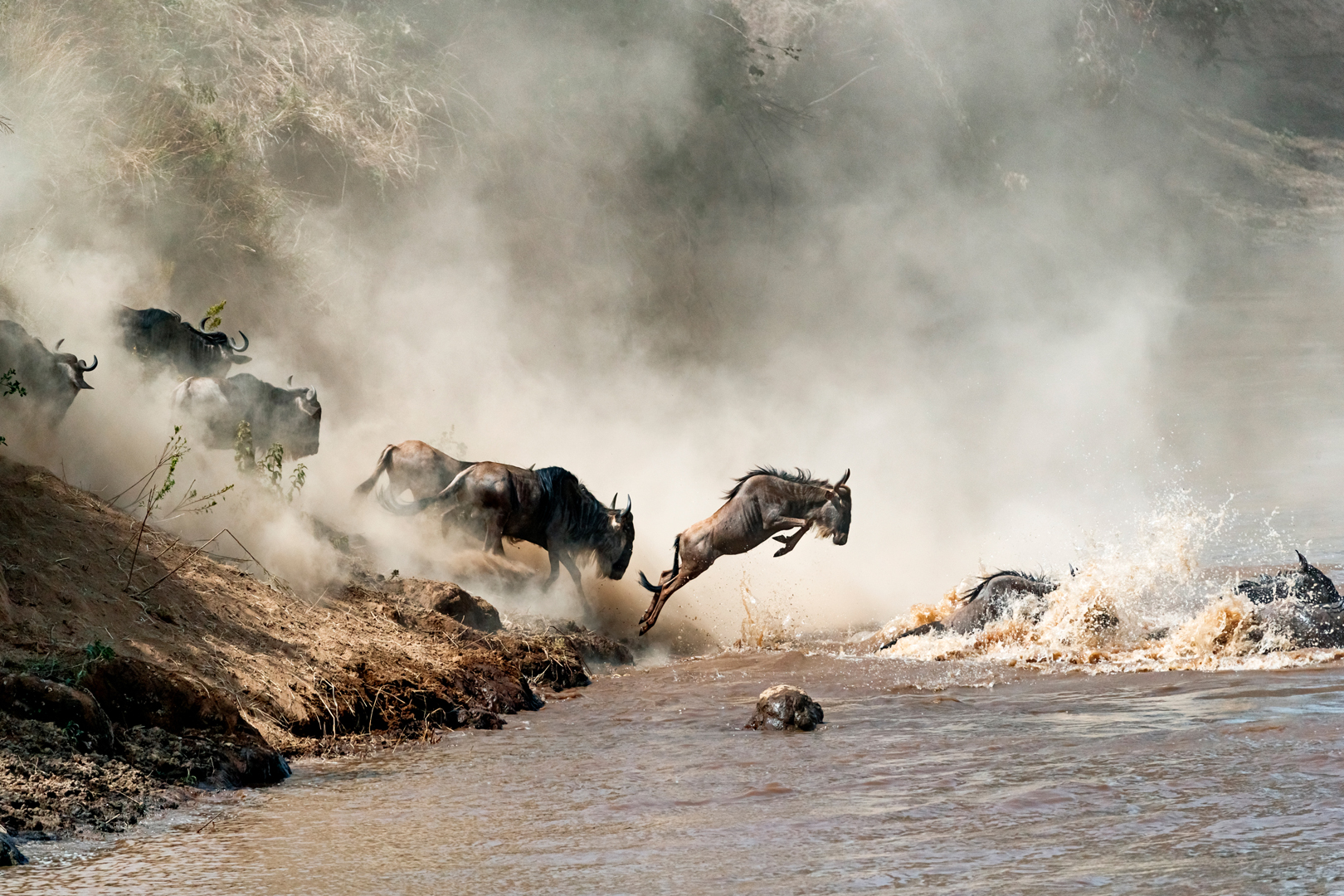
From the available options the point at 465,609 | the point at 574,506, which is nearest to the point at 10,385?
the point at 465,609

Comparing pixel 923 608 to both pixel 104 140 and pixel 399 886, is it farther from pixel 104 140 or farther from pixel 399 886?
pixel 104 140

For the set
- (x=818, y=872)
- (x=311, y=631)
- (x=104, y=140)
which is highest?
(x=104, y=140)

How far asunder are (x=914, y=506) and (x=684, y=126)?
801 centimetres

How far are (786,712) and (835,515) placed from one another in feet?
17.5

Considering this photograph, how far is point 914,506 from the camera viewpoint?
68.7ft

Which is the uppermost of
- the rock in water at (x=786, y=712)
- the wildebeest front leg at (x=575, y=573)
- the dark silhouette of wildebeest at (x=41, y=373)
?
the dark silhouette of wildebeest at (x=41, y=373)

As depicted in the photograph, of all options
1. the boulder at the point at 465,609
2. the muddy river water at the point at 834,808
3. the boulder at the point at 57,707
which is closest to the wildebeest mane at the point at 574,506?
the boulder at the point at 465,609

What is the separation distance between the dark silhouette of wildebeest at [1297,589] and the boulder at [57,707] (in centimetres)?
727

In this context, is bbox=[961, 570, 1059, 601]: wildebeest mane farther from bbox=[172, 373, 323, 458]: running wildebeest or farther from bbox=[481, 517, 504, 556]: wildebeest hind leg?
bbox=[172, 373, 323, 458]: running wildebeest

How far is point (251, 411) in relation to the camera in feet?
39.7

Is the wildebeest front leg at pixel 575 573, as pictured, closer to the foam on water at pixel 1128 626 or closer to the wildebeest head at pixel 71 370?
→ the foam on water at pixel 1128 626

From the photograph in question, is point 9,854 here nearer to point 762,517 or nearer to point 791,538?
point 791,538

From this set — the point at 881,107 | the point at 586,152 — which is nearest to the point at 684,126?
the point at 586,152

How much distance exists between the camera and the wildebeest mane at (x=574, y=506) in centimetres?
1327
